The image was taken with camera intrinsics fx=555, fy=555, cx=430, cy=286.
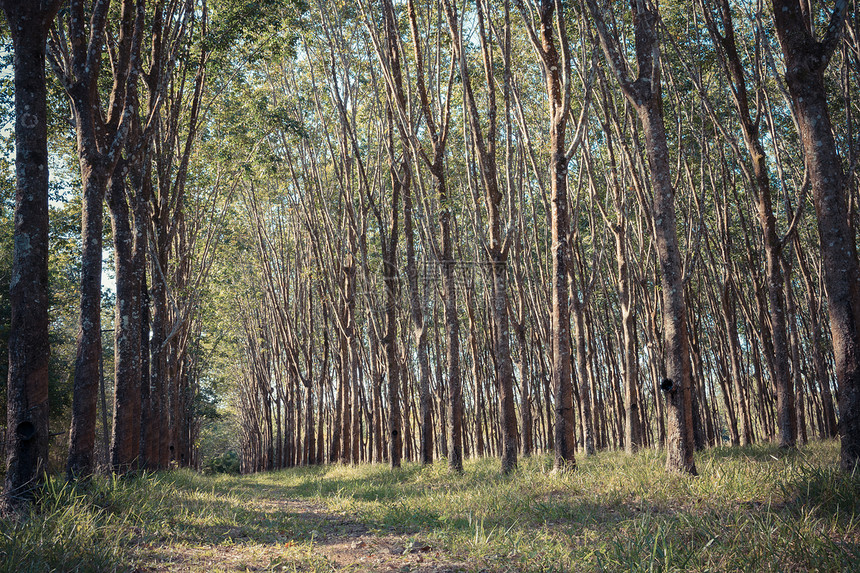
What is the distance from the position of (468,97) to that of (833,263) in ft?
21.2

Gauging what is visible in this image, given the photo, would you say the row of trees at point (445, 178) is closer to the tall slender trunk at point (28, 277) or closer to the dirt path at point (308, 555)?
the tall slender trunk at point (28, 277)

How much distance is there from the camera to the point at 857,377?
5.34 m

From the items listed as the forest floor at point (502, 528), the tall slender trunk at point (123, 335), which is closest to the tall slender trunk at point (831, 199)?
the forest floor at point (502, 528)

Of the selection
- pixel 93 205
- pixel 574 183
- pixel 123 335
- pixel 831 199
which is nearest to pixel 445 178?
pixel 574 183

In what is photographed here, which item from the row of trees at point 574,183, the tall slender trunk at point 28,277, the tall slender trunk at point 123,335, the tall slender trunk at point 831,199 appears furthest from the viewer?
the tall slender trunk at point 123,335

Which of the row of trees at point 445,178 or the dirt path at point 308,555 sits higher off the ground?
the row of trees at point 445,178

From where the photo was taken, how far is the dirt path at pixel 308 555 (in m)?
4.48

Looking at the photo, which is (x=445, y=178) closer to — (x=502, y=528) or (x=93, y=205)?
(x=93, y=205)

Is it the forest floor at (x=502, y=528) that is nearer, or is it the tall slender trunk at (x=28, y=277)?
the forest floor at (x=502, y=528)

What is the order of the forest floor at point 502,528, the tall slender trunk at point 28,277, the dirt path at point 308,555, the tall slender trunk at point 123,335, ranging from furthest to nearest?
1. the tall slender trunk at point 123,335
2. the tall slender trunk at point 28,277
3. the dirt path at point 308,555
4. the forest floor at point 502,528

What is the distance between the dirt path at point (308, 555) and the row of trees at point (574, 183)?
3430 millimetres

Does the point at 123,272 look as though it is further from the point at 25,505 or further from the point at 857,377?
the point at 857,377

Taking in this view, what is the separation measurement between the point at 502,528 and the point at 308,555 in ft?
5.78

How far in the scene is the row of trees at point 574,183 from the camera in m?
6.93
